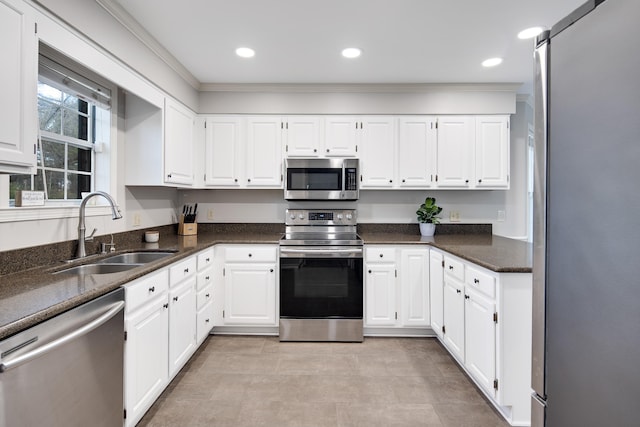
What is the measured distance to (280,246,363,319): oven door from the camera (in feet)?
9.80

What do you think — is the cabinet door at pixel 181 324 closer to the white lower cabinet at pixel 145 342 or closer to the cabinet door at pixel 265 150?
the white lower cabinet at pixel 145 342

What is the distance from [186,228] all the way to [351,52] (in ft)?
7.54

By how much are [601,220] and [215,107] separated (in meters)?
3.38

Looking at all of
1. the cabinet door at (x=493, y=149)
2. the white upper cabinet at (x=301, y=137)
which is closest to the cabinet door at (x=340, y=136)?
the white upper cabinet at (x=301, y=137)

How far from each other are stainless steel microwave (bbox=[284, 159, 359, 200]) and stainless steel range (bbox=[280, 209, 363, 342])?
22.3 inches

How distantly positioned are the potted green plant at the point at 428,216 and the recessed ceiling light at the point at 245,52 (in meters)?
2.17

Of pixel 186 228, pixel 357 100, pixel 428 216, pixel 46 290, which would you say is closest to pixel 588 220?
pixel 46 290

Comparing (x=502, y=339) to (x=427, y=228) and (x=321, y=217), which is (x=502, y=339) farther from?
(x=321, y=217)

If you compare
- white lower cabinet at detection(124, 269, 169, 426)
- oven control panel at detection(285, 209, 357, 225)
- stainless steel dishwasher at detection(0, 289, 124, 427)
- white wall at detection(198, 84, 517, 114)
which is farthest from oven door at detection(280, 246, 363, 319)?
stainless steel dishwasher at detection(0, 289, 124, 427)

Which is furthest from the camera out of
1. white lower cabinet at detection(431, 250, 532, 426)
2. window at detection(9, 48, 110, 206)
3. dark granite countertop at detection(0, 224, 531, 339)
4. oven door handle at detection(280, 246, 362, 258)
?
oven door handle at detection(280, 246, 362, 258)

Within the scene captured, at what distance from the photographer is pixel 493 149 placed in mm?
3369

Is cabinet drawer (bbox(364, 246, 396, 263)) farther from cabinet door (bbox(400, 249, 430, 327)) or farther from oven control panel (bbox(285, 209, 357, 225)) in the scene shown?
oven control panel (bbox(285, 209, 357, 225))

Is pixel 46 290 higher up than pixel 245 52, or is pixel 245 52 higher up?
pixel 245 52

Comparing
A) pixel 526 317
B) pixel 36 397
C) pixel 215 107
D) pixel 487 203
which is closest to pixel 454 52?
pixel 487 203
